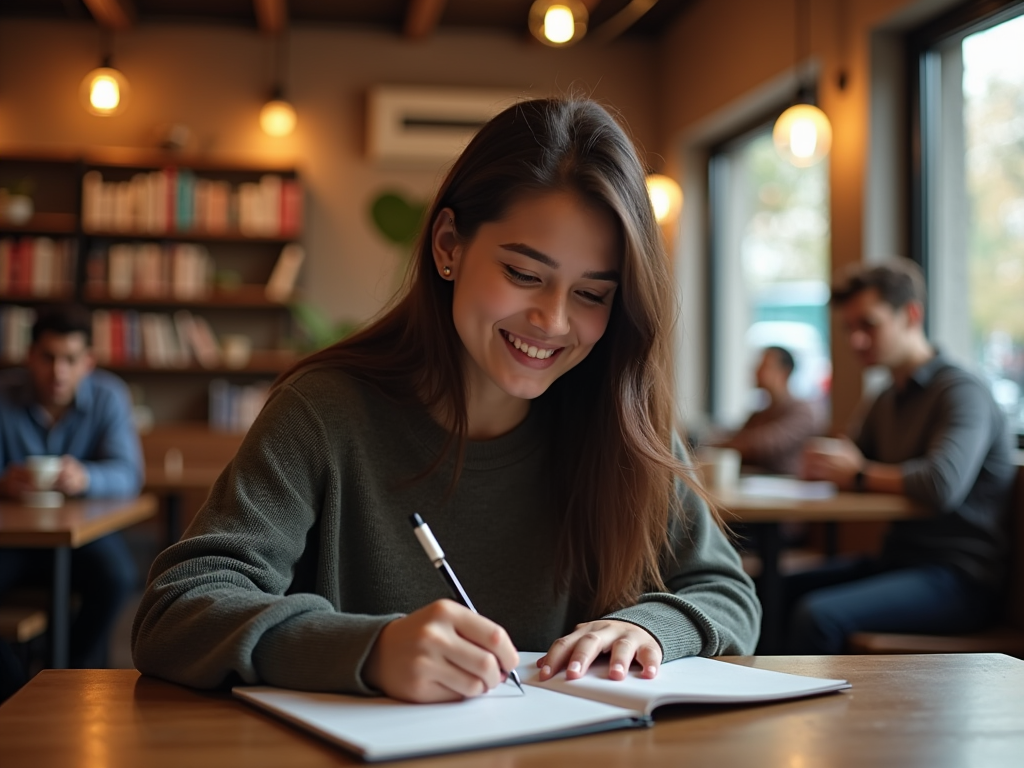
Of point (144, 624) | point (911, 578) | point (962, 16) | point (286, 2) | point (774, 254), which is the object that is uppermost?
point (286, 2)

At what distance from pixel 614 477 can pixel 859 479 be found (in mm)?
2119

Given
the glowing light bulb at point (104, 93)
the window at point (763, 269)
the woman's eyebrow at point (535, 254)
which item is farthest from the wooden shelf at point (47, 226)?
the woman's eyebrow at point (535, 254)

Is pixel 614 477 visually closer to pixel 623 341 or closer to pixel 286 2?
pixel 623 341

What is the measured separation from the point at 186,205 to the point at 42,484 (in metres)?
3.60

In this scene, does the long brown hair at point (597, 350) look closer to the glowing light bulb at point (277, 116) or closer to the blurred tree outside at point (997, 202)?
the blurred tree outside at point (997, 202)

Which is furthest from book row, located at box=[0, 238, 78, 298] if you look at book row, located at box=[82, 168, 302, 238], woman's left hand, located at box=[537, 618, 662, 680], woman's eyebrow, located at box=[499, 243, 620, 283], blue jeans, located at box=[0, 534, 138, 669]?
woman's left hand, located at box=[537, 618, 662, 680]

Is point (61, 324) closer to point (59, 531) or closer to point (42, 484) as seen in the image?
point (42, 484)

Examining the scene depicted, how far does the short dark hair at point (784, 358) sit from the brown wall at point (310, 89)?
232 cm

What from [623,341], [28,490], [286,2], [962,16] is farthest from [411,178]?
[623,341]

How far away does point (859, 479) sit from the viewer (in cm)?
333

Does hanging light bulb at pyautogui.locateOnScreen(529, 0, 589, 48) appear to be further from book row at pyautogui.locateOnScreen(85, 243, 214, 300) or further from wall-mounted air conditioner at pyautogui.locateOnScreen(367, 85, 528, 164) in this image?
book row at pyautogui.locateOnScreen(85, 243, 214, 300)

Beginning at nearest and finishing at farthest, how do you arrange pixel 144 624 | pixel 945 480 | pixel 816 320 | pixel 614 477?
pixel 144 624 < pixel 614 477 < pixel 945 480 < pixel 816 320

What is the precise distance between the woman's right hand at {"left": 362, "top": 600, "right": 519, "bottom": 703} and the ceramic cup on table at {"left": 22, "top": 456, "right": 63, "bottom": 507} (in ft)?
8.20

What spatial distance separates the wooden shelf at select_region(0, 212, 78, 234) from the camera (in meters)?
6.43
